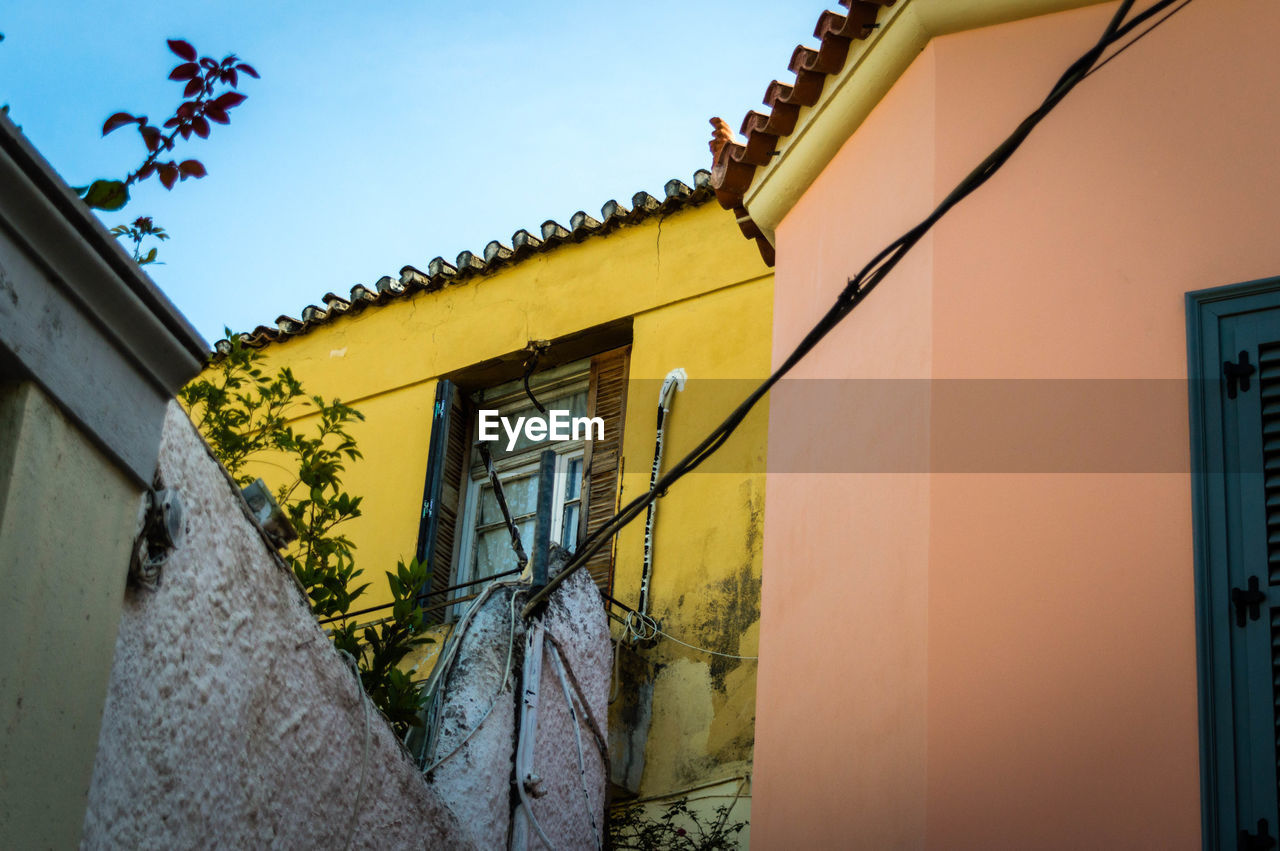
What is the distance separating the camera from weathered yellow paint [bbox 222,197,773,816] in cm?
795

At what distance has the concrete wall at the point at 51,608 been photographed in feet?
10.3

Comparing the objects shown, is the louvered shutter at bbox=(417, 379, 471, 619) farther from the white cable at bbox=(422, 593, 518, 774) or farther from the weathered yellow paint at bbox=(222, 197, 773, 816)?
the white cable at bbox=(422, 593, 518, 774)

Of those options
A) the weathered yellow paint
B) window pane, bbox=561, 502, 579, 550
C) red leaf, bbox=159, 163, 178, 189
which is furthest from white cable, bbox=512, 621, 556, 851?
red leaf, bbox=159, 163, 178, 189

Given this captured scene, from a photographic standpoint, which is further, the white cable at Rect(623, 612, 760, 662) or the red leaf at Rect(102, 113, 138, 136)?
the white cable at Rect(623, 612, 760, 662)

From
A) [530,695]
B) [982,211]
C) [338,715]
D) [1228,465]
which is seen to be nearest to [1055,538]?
[1228,465]

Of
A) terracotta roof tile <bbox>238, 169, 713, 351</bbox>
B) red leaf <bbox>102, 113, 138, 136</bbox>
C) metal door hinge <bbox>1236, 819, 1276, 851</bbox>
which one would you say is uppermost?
terracotta roof tile <bbox>238, 169, 713, 351</bbox>

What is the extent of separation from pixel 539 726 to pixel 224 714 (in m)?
2.66

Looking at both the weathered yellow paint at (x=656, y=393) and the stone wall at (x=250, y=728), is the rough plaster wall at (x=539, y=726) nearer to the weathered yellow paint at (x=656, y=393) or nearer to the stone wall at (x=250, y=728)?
the stone wall at (x=250, y=728)

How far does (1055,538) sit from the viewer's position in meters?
4.68

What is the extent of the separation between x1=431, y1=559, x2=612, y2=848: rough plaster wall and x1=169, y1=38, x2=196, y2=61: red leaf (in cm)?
317

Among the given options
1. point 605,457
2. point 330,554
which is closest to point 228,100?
point 330,554

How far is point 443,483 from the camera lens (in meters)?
9.80

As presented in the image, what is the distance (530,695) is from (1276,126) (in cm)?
384

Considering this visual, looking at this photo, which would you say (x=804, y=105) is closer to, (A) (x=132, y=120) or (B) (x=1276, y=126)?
(B) (x=1276, y=126)
